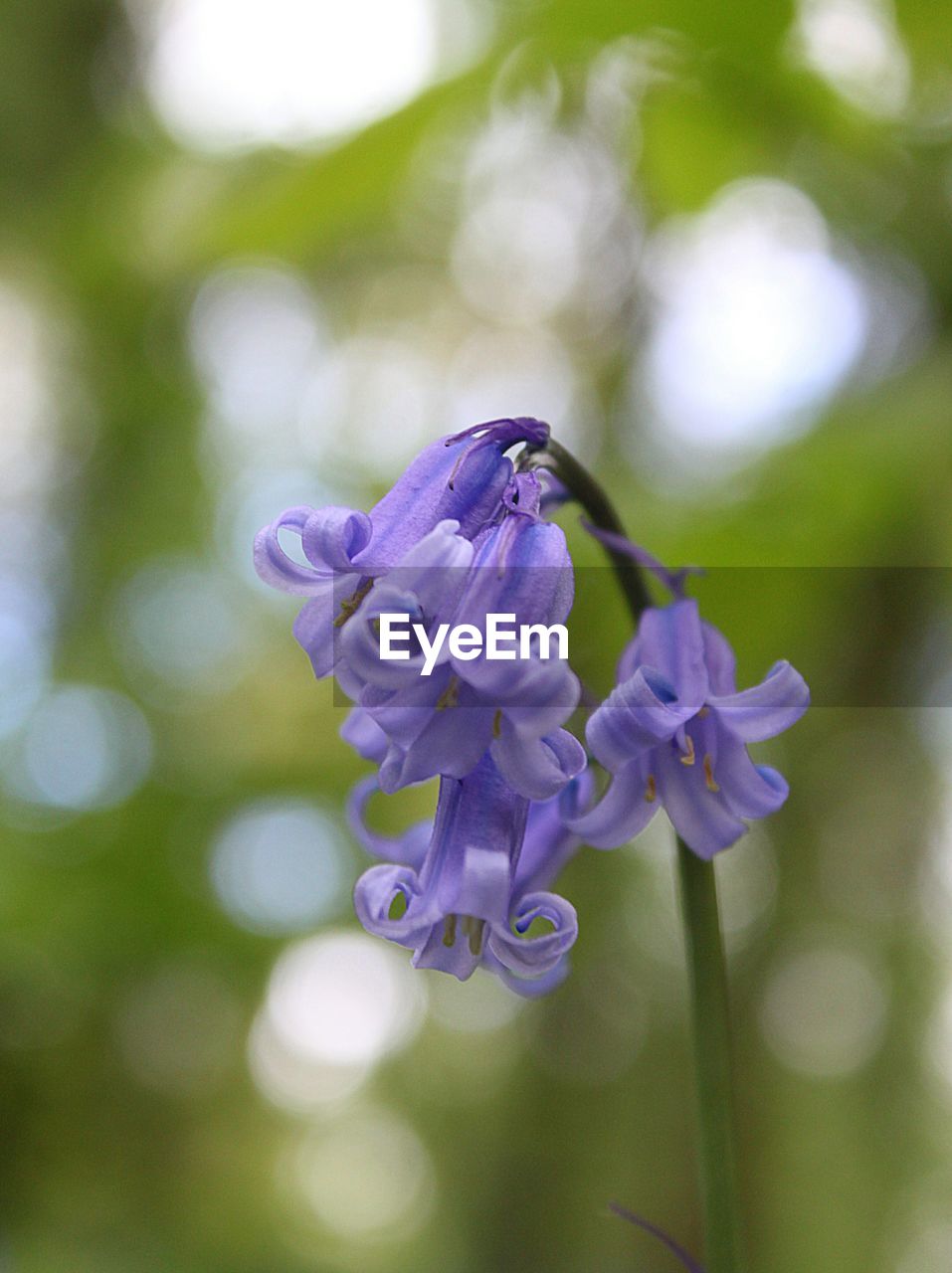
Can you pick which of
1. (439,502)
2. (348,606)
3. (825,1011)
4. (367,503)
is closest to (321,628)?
(348,606)

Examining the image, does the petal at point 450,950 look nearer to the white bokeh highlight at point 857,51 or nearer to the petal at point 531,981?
the petal at point 531,981

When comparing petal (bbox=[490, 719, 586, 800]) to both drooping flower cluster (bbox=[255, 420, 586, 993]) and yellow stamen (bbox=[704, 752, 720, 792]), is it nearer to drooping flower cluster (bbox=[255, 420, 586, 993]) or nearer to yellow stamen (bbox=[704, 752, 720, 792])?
drooping flower cluster (bbox=[255, 420, 586, 993])

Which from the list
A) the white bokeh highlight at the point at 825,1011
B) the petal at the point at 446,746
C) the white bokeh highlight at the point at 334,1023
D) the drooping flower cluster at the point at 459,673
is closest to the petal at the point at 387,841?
the drooping flower cluster at the point at 459,673

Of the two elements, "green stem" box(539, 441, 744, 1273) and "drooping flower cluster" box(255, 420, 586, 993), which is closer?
"drooping flower cluster" box(255, 420, 586, 993)

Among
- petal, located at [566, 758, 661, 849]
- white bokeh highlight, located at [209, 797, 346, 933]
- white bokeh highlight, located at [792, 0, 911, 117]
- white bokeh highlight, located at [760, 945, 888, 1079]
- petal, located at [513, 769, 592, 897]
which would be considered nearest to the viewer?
petal, located at [566, 758, 661, 849]

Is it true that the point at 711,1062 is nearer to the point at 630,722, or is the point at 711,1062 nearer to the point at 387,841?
the point at 630,722

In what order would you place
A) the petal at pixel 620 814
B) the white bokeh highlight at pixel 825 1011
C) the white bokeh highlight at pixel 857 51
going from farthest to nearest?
the white bokeh highlight at pixel 825 1011 → the white bokeh highlight at pixel 857 51 → the petal at pixel 620 814

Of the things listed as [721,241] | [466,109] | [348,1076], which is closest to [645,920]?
[348,1076]

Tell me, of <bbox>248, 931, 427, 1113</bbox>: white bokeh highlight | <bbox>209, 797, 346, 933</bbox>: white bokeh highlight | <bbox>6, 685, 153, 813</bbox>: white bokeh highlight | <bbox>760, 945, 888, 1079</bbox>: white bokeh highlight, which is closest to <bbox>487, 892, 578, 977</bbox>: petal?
<bbox>6, 685, 153, 813</bbox>: white bokeh highlight
